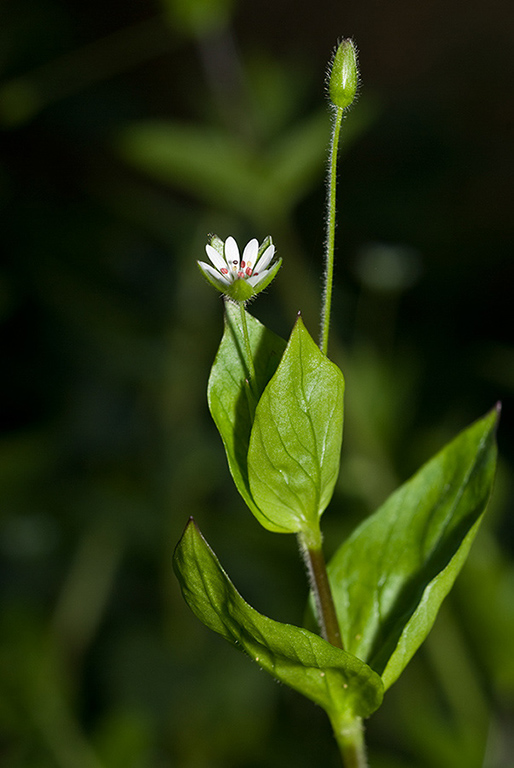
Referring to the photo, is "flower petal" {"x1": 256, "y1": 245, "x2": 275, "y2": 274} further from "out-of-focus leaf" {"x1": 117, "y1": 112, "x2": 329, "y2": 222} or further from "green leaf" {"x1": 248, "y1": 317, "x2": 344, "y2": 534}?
"out-of-focus leaf" {"x1": 117, "y1": 112, "x2": 329, "y2": 222}

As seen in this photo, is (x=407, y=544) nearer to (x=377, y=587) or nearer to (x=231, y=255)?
(x=377, y=587)

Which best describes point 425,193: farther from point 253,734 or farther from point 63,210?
point 253,734

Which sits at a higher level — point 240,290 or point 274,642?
point 240,290

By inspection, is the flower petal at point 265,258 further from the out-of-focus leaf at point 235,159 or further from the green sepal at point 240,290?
the out-of-focus leaf at point 235,159

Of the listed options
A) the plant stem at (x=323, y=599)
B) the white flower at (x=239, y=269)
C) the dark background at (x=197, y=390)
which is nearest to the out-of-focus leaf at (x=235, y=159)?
the dark background at (x=197, y=390)

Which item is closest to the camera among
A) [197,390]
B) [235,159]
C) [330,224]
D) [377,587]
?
[330,224]

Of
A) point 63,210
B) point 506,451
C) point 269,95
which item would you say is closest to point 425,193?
point 269,95

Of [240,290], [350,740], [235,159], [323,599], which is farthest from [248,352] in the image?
[235,159]
